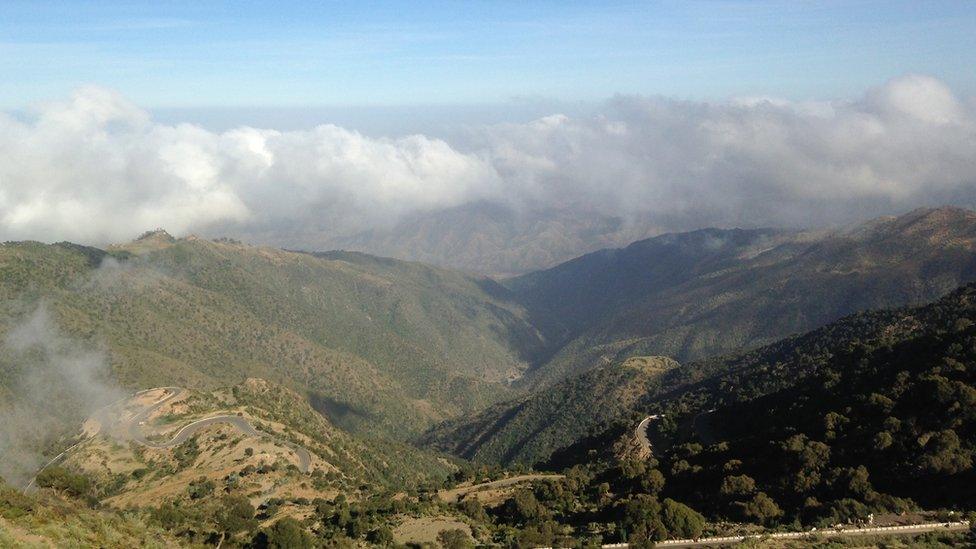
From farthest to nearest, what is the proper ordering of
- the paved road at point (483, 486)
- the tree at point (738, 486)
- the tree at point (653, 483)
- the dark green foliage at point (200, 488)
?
the dark green foliage at point (200, 488), the paved road at point (483, 486), the tree at point (653, 483), the tree at point (738, 486)

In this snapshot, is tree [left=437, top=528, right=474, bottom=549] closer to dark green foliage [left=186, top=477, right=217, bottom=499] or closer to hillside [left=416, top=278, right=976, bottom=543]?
hillside [left=416, top=278, right=976, bottom=543]

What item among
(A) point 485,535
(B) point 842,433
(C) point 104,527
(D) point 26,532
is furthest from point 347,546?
(B) point 842,433

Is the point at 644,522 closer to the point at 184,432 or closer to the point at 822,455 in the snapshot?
the point at 822,455

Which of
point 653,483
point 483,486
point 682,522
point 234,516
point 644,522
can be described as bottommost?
point 483,486

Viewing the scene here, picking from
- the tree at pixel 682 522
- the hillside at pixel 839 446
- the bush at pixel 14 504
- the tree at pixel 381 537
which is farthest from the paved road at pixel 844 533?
the bush at pixel 14 504

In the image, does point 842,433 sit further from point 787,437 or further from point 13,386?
point 13,386

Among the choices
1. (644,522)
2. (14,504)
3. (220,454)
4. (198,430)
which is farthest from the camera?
(198,430)

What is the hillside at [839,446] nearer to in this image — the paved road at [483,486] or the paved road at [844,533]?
the paved road at [844,533]

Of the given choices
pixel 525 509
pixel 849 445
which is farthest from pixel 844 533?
pixel 525 509

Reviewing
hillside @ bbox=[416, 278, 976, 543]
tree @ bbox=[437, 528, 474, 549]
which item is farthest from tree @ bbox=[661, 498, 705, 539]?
tree @ bbox=[437, 528, 474, 549]
